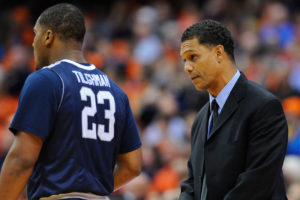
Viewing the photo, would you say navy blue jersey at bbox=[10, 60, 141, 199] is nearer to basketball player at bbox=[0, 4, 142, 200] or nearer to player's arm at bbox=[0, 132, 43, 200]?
basketball player at bbox=[0, 4, 142, 200]

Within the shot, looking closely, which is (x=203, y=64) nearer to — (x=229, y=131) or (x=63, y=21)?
(x=229, y=131)

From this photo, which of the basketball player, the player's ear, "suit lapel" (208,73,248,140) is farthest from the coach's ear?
"suit lapel" (208,73,248,140)

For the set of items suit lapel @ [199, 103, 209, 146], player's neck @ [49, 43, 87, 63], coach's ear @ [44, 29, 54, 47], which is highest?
coach's ear @ [44, 29, 54, 47]

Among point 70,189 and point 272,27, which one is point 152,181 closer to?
point 272,27

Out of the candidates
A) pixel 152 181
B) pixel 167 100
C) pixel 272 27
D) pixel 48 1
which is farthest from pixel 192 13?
pixel 152 181

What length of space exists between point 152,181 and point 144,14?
5.44 m

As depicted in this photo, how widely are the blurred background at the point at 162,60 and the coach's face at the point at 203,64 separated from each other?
331 centimetres

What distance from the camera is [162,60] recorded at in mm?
10656

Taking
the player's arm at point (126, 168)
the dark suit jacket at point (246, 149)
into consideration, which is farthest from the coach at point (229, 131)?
the player's arm at point (126, 168)

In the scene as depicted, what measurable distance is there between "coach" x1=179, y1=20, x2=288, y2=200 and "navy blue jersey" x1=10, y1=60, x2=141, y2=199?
2.10 ft

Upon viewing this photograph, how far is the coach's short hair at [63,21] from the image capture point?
11.7ft

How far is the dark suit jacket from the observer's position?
3217 mm

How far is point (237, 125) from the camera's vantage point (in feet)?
11.1

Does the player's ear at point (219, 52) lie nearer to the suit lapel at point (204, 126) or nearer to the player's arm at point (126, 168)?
the suit lapel at point (204, 126)
